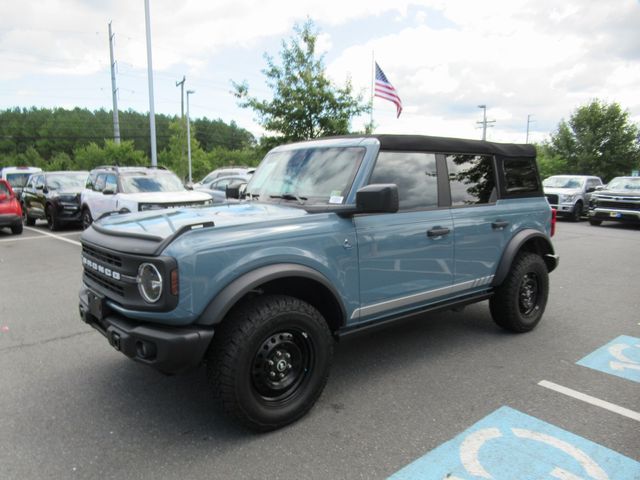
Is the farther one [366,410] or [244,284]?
[366,410]

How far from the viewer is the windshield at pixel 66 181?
14.9m

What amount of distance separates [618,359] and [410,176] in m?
2.50

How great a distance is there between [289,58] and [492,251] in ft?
43.9

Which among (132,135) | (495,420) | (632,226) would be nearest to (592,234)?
(632,226)

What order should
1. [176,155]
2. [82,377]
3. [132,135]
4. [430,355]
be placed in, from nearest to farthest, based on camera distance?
[82,377]
[430,355]
[176,155]
[132,135]

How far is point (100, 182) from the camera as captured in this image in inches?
468

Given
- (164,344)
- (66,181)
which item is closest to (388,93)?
(66,181)

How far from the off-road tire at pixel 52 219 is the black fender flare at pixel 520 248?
13371 millimetres

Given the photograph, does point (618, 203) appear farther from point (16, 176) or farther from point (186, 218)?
point (16, 176)

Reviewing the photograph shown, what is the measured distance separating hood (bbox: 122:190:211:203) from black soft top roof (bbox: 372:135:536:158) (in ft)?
22.2

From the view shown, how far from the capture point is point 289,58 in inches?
625

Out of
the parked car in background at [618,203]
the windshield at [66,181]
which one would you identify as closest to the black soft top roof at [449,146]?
Result: the parked car in background at [618,203]

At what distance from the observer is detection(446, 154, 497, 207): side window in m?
4.18

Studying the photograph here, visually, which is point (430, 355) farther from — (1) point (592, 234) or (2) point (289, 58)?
(2) point (289, 58)
